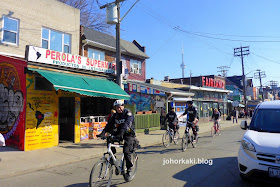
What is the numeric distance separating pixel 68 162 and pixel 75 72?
16.8 ft

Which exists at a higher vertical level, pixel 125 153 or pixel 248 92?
pixel 248 92

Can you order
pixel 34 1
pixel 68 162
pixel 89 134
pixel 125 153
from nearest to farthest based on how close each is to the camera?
pixel 125 153 → pixel 68 162 → pixel 89 134 → pixel 34 1

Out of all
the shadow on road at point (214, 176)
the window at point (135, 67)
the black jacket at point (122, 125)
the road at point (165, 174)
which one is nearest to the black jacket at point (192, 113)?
the road at point (165, 174)

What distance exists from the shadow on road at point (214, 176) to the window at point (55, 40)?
40.0ft

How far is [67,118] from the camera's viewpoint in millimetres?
11398

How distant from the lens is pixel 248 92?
60.9 metres

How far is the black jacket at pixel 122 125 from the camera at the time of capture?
4780mm

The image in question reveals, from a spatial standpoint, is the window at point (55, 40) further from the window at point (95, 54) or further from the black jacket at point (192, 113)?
the black jacket at point (192, 113)

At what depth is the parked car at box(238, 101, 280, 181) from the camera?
3.95 meters

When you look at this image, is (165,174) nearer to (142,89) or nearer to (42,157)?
(42,157)

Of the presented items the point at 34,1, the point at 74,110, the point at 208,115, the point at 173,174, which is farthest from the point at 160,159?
the point at 208,115

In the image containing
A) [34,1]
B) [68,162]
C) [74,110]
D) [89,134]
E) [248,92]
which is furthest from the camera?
[248,92]

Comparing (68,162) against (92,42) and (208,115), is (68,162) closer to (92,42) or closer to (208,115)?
(92,42)

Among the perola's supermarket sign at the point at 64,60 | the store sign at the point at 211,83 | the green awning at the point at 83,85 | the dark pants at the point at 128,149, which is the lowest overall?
the dark pants at the point at 128,149
